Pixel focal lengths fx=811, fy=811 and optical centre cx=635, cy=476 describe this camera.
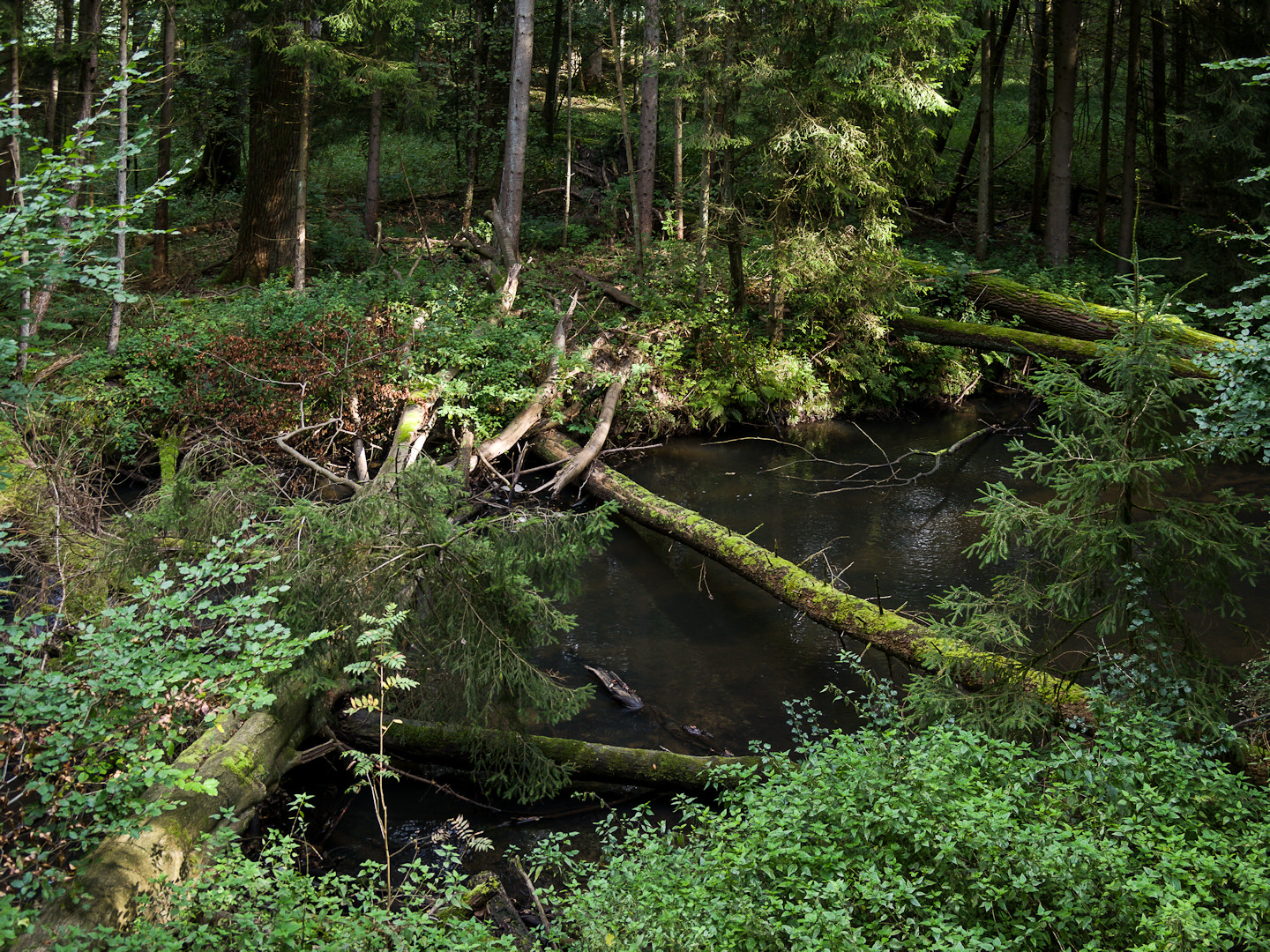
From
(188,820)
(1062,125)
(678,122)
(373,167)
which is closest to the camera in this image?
(188,820)

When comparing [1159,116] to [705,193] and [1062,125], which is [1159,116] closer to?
[1062,125]

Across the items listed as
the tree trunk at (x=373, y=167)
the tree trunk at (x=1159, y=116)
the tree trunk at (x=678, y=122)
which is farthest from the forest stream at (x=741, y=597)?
the tree trunk at (x=1159, y=116)

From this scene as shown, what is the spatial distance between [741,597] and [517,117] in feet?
32.5

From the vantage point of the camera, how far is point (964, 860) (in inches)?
141

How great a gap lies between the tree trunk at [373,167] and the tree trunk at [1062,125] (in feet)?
45.0

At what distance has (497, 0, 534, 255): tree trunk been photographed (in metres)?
14.0

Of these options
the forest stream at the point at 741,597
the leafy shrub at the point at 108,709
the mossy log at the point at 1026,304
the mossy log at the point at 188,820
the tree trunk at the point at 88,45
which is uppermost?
the tree trunk at the point at 88,45

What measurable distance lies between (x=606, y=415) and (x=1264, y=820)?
359 inches

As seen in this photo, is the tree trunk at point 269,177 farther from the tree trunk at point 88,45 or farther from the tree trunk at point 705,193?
the tree trunk at point 705,193

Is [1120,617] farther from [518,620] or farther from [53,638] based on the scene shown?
[53,638]

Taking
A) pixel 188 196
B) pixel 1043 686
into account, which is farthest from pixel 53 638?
pixel 188 196

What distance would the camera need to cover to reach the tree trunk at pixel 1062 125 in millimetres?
16453

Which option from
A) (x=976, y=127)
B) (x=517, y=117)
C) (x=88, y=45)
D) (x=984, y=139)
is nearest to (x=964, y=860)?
(x=517, y=117)

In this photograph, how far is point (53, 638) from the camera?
548 centimetres
